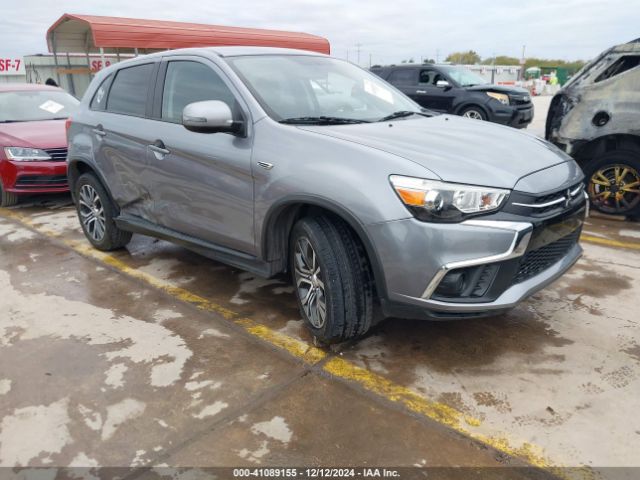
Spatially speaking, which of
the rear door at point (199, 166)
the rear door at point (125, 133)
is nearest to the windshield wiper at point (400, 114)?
the rear door at point (199, 166)

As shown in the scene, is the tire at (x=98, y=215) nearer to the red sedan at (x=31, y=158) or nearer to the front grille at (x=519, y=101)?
the red sedan at (x=31, y=158)

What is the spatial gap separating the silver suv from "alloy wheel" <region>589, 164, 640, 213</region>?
2.69 metres

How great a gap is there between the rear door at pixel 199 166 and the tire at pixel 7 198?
3.85m

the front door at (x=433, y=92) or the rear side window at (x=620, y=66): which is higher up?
the rear side window at (x=620, y=66)

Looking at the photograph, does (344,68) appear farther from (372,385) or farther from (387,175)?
(372,385)

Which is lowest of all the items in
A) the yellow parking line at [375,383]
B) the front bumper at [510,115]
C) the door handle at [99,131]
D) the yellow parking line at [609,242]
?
the yellow parking line at [375,383]

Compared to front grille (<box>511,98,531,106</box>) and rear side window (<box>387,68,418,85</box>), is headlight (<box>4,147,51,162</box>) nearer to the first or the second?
rear side window (<box>387,68,418,85</box>)

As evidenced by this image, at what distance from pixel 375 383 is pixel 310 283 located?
26.9 inches

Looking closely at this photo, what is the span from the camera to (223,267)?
179 inches

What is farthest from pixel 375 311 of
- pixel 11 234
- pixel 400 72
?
pixel 400 72

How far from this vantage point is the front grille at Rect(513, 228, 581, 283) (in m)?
2.71

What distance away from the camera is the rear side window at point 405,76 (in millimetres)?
12836

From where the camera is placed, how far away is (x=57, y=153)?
6.53 meters

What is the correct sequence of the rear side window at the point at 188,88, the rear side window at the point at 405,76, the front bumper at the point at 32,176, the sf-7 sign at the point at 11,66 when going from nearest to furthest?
the rear side window at the point at 188,88 < the front bumper at the point at 32,176 < the rear side window at the point at 405,76 < the sf-7 sign at the point at 11,66
